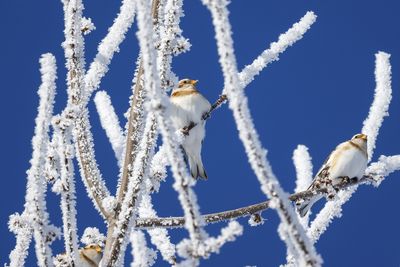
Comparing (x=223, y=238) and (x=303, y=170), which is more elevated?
(x=303, y=170)

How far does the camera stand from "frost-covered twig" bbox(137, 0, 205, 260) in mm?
2445

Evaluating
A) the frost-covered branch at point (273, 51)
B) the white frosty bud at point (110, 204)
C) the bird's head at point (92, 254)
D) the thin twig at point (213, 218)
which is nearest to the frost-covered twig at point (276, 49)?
the frost-covered branch at point (273, 51)

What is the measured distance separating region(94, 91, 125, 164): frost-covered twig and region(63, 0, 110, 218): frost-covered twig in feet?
1.68

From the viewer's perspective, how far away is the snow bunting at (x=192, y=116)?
675 centimetres

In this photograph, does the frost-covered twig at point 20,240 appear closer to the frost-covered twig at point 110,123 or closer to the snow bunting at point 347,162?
the frost-covered twig at point 110,123

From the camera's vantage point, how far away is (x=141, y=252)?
358 centimetres

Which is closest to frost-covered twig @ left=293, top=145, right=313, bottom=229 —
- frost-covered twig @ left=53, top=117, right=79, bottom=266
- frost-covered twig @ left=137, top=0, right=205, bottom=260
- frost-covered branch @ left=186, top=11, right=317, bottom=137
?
frost-covered branch @ left=186, top=11, right=317, bottom=137

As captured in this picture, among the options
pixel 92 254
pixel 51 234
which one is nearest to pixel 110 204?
pixel 51 234

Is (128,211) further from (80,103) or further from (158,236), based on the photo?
(158,236)

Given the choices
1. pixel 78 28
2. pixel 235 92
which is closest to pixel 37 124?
pixel 78 28

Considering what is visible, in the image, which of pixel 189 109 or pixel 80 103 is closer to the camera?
pixel 80 103

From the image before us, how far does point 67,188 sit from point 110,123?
5.19ft

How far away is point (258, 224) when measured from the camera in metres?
3.98

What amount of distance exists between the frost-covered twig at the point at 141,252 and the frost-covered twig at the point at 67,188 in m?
0.45
